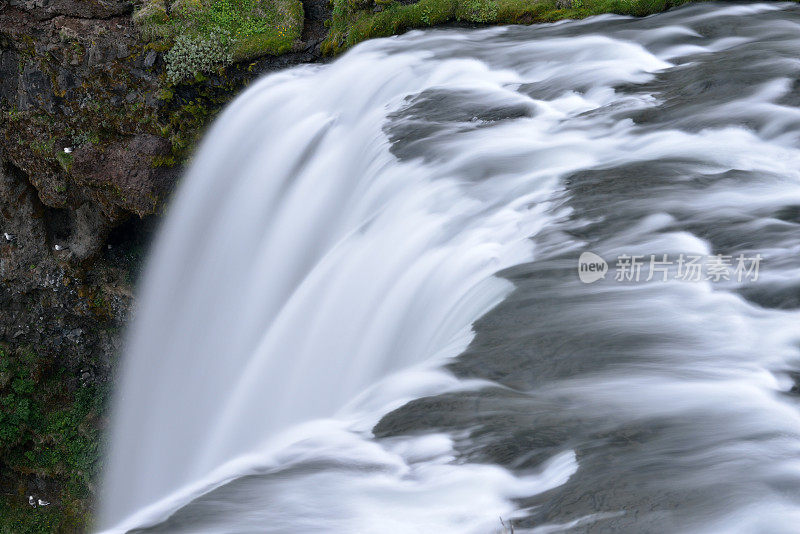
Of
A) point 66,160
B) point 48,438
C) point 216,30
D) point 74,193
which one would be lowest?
point 48,438

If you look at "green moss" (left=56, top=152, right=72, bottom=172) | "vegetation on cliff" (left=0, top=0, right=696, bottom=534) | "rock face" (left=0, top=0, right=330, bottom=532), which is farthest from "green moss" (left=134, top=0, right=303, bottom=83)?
"green moss" (left=56, top=152, right=72, bottom=172)

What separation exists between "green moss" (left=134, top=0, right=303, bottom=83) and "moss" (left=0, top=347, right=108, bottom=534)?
186 inches

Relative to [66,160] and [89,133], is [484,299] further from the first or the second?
[66,160]

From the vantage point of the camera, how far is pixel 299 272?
18.8 feet

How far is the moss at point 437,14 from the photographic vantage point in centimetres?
739

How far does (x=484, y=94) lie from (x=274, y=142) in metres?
1.93

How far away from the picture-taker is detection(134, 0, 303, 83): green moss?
8.34m

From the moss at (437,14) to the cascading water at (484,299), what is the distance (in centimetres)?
25

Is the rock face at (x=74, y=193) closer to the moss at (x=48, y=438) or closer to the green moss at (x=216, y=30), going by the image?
the moss at (x=48, y=438)

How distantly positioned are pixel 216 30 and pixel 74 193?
290cm

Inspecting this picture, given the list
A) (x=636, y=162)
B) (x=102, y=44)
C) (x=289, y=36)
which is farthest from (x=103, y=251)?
(x=636, y=162)

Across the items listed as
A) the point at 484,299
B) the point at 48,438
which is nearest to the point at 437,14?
the point at 484,299

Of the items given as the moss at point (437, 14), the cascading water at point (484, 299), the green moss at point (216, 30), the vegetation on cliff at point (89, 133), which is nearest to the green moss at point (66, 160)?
the vegetation on cliff at point (89, 133)

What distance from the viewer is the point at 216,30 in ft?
28.1
